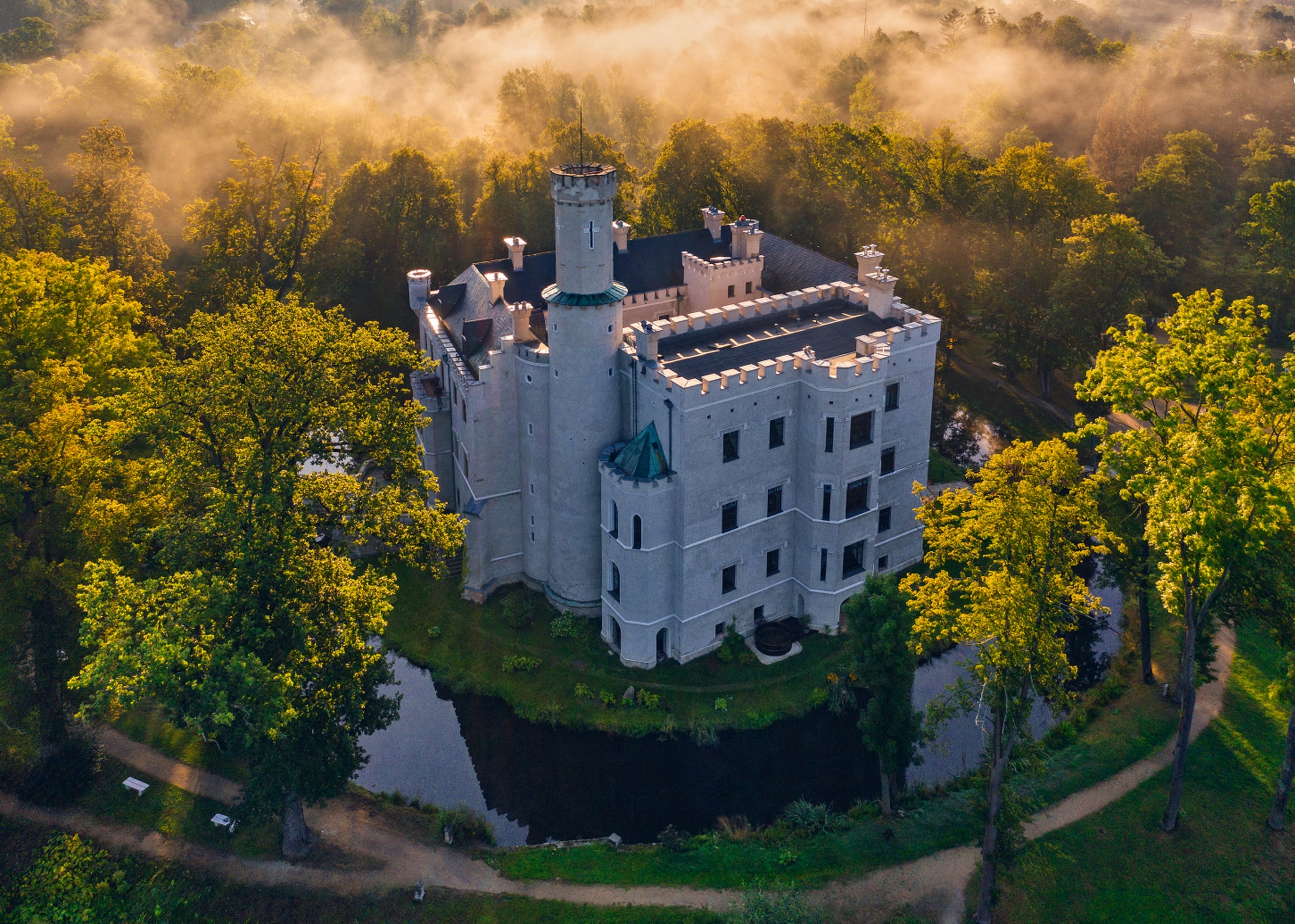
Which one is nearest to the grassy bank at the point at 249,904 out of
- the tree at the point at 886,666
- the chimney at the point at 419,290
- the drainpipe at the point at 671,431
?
the tree at the point at 886,666

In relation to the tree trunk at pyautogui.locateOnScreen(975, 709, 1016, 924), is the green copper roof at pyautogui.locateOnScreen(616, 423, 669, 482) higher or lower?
higher

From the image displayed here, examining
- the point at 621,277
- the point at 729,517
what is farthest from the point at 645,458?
the point at 621,277

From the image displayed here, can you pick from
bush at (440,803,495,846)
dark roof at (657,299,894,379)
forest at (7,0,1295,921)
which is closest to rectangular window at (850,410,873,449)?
dark roof at (657,299,894,379)

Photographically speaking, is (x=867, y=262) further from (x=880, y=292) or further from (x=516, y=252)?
(x=516, y=252)

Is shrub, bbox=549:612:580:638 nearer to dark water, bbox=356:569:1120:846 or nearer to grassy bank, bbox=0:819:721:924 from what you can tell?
dark water, bbox=356:569:1120:846

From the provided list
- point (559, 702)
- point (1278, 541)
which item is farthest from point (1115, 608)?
point (559, 702)
